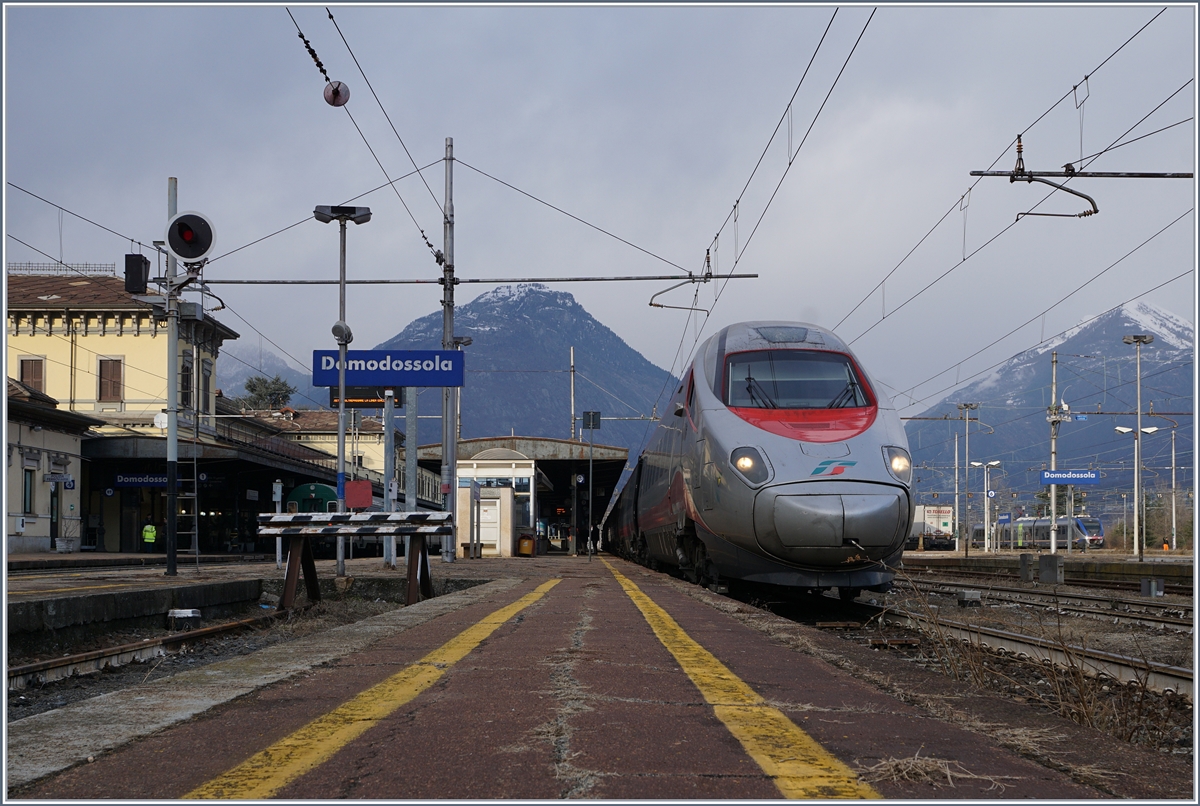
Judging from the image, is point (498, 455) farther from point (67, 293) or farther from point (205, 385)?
point (67, 293)

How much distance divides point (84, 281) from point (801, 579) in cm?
4940

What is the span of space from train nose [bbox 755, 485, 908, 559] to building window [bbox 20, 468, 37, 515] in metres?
29.9

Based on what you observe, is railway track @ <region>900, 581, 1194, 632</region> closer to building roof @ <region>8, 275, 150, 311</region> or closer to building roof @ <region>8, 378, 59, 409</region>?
building roof @ <region>8, 378, 59, 409</region>

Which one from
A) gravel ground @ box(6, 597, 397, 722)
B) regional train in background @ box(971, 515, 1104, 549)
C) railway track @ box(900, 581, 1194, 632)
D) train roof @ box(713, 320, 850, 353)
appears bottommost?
regional train in background @ box(971, 515, 1104, 549)

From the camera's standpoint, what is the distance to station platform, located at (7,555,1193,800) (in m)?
3.31

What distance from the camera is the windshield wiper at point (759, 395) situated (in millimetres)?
12555

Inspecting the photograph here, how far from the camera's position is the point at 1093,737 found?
4387 mm

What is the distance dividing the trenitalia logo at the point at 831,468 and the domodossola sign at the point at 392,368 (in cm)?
1050

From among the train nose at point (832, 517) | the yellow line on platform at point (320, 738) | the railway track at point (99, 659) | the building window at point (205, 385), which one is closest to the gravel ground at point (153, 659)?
the railway track at point (99, 659)

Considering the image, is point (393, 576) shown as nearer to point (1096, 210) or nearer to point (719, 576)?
point (719, 576)

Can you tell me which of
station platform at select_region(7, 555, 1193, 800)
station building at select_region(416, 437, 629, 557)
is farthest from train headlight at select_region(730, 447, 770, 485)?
station building at select_region(416, 437, 629, 557)

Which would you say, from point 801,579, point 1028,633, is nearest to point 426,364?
point 801,579

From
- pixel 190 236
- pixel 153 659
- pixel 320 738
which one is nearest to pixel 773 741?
pixel 320 738

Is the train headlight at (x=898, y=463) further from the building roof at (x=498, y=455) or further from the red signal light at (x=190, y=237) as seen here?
the building roof at (x=498, y=455)
